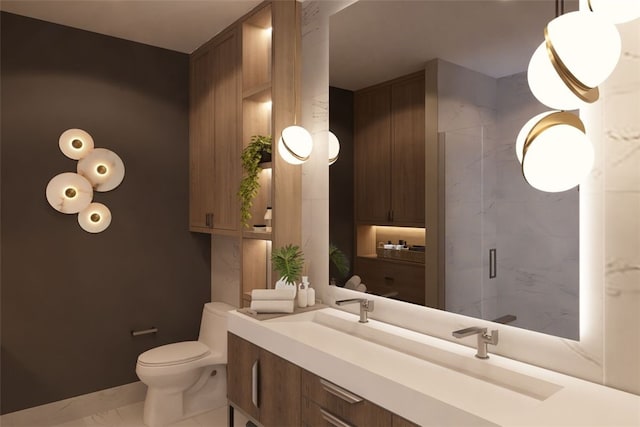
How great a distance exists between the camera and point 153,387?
9.21ft

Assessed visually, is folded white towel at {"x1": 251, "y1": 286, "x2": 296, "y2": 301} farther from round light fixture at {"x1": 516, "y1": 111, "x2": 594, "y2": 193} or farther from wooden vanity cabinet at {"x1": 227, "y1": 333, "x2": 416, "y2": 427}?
round light fixture at {"x1": 516, "y1": 111, "x2": 594, "y2": 193}

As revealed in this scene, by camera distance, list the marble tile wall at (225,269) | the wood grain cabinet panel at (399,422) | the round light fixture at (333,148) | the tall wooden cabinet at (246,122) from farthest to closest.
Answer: the marble tile wall at (225,269)
the tall wooden cabinet at (246,122)
the round light fixture at (333,148)
the wood grain cabinet panel at (399,422)

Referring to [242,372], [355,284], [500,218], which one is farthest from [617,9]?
[242,372]

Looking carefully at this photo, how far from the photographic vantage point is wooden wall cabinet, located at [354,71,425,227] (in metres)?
1.89

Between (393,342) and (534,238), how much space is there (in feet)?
2.28

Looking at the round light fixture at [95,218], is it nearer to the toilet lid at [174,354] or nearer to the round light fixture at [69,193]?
the round light fixture at [69,193]

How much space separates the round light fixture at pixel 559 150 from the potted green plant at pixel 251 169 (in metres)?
1.69

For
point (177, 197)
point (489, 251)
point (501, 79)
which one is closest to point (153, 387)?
point (177, 197)

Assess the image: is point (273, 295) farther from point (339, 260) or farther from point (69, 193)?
point (69, 193)

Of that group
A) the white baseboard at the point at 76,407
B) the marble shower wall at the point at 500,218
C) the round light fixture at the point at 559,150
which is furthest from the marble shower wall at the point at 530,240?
the white baseboard at the point at 76,407

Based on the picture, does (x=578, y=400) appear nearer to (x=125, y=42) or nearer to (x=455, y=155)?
(x=455, y=155)

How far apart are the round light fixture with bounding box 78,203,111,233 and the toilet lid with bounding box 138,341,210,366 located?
3.18ft

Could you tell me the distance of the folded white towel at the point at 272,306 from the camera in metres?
2.09

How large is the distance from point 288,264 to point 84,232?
5.68ft
